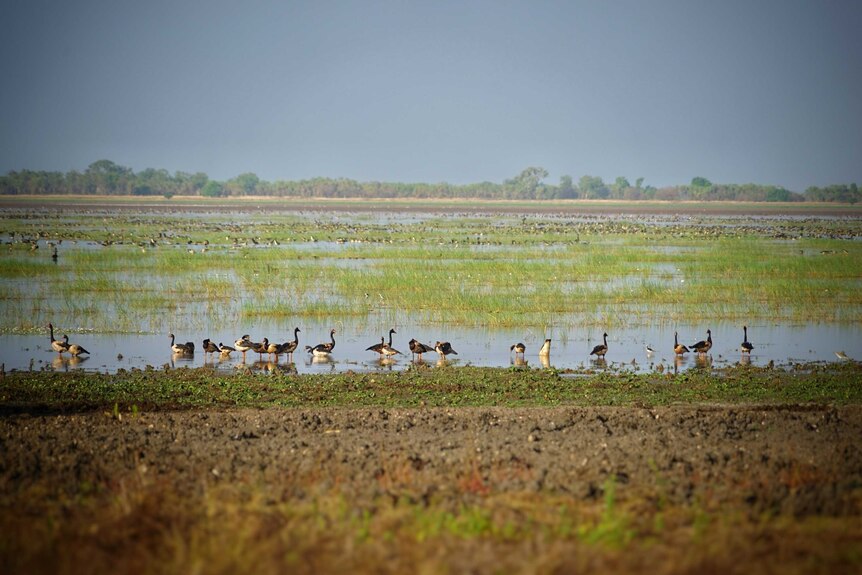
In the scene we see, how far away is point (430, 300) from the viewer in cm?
2638

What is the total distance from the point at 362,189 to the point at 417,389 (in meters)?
169

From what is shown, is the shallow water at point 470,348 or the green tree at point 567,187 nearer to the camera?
the shallow water at point 470,348

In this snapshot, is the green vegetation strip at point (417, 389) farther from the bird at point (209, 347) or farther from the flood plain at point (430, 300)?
the bird at point (209, 347)

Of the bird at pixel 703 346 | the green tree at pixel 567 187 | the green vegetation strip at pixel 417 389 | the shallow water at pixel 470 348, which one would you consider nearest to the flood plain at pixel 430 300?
the shallow water at pixel 470 348

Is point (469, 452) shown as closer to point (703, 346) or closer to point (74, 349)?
point (703, 346)

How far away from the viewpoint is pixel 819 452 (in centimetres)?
1048

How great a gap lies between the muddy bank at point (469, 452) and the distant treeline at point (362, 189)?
150746 millimetres

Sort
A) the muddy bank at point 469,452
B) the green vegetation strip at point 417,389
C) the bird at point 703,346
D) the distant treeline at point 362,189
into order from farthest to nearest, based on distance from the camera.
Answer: the distant treeline at point 362,189 → the bird at point 703,346 → the green vegetation strip at point 417,389 → the muddy bank at point 469,452

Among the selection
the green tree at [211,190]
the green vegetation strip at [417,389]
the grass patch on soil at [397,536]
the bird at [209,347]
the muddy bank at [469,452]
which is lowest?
the green vegetation strip at [417,389]

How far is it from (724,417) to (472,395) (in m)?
3.98

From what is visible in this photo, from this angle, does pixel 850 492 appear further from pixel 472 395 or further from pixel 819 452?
pixel 472 395

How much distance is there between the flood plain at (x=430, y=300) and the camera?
65.1 feet

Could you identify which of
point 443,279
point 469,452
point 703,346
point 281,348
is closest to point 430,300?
point 443,279

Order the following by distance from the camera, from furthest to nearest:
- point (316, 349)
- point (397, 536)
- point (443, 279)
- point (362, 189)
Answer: point (362, 189) < point (443, 279) < point (316, 349) < point (397, 536)
